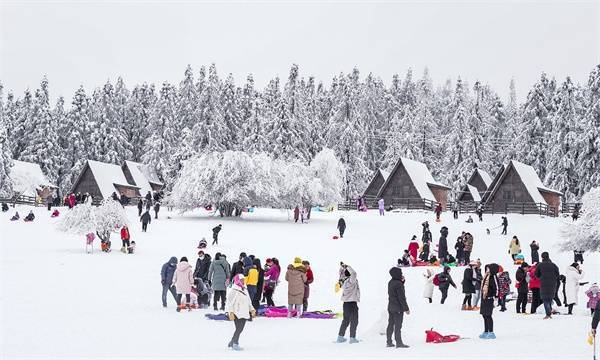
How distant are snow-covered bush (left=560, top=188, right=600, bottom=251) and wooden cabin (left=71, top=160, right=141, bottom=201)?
1692 inches

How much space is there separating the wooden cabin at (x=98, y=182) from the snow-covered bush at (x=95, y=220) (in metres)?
31.7

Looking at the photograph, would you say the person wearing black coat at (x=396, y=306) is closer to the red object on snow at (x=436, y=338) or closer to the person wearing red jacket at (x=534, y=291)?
the red object on snow at (x=436, y=338)

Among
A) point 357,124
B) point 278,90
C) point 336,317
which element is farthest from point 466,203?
point 336,317

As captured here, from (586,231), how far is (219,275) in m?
15.5

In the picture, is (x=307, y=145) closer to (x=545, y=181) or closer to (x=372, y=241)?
(x=545, y=181)

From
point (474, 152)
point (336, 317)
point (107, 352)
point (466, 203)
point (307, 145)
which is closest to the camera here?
point (107, 352)

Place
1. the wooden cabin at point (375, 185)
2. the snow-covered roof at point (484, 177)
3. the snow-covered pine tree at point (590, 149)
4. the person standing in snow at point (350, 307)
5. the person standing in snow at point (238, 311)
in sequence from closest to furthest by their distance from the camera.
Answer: the person standing in snow at point (238, 311)
the person standing in snow at point (350, 307)
the snow-covered pine tree at point (590, 149)
the wooden cabin at point (375, 185)
the snow-covered roof at point (484, 177)

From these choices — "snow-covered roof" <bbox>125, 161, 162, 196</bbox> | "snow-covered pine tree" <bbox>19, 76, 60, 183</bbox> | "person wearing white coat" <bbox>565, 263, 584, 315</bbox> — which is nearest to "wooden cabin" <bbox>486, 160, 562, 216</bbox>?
"snow-covered roof" <bbox>125, 161, 162, 196</bbox>

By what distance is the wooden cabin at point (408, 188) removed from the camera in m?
58.1

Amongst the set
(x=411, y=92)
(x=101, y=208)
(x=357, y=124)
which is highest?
(x=411, y=92)

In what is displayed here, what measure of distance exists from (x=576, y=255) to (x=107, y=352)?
63.3 feet

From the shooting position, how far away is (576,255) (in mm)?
25031

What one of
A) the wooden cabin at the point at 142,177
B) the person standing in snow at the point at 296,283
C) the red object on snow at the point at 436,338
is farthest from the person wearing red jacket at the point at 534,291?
the wooden cabin at the point at 142,177

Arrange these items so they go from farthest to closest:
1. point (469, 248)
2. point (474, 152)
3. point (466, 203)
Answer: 1. point (474, 152)
2. point (466, 203)
3. point (469, 248)
